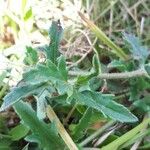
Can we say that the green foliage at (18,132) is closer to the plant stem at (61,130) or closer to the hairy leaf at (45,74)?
the plant stem at (61,130)

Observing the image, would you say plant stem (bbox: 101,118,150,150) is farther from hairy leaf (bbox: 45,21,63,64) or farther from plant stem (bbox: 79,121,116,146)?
hairy leaf (bbox: 45,21,63,64)

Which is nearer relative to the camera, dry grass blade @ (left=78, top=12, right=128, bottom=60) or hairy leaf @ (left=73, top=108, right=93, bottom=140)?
hairy leaf @ (left=73, top=108, right=93, bottom=140)

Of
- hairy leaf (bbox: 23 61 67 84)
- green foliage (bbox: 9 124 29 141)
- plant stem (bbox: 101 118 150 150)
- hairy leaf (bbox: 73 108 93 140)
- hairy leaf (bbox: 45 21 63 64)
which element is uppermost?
hairy leaf (bbox: 45 21 63 64)

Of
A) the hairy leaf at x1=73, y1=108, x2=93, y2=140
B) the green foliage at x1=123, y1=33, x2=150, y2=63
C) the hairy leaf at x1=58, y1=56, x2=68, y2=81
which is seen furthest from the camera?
the green foliage at x1=123, y1=33, x2=150, y2=63

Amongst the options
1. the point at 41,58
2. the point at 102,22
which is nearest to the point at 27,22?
the point at 41,58

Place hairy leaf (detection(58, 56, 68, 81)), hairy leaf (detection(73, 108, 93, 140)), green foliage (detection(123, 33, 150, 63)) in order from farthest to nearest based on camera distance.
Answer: green foliage (detection(123, 33, 150, 63)) < hairy leaf (detection(73, 108, 93, 140)) < hairy leaf (detection(58, 56, 68, 81))

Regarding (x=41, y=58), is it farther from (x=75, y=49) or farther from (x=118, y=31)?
(x=118, y=31)

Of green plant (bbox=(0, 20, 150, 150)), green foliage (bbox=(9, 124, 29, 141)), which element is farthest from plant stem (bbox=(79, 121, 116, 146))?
green foliage (bbox=(9, 124, 29, 141))

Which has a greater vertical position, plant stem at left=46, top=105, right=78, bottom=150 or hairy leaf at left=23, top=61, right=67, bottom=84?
hairy leaf at left=23, top=61, right=67, bottom=84
